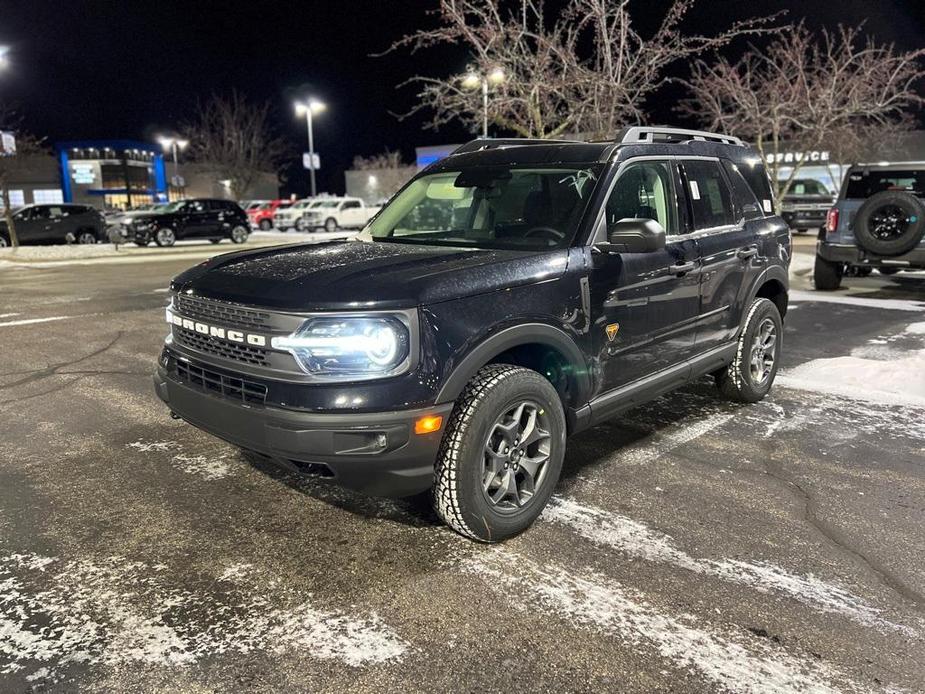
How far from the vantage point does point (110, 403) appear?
18.9 ft

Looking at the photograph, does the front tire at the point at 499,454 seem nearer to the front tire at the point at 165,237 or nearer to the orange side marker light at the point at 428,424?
the orange side marker light at the point at 428,424

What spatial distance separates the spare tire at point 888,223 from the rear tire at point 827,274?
191 centimetres

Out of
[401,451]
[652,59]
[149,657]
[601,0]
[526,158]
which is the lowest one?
[149,657]

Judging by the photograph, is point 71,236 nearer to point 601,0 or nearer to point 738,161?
point 601,0

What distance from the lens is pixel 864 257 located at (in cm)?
1077

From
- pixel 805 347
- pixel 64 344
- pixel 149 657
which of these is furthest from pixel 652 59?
pixel 149 657

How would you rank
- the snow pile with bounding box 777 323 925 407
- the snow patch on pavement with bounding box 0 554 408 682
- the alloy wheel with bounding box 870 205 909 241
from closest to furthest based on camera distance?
the snow patch on pavement with bounding box 0 554 408 682 → the snow pile with bounding box 777 323 925 407 → the alloy wheel with bounding box 870 205 909 241

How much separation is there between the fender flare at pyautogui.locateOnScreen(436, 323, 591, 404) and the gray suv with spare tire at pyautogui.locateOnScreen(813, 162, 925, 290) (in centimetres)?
781

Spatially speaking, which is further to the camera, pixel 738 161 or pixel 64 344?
pixel 64 344

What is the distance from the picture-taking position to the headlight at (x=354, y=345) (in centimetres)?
297

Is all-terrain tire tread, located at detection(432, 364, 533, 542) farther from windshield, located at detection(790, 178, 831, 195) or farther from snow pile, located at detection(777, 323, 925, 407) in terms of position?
windshield, located at detection(790, 178, 831, 195)

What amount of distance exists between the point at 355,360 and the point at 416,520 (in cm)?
106

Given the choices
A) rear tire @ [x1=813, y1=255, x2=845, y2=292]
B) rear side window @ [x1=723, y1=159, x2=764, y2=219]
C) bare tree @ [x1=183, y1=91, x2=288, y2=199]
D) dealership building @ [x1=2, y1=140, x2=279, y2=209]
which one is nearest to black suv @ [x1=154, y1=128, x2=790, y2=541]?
rear side window @ [x1=723, y1=159, x2=764, y2=219]

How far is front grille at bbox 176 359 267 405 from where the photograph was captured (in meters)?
3.14
